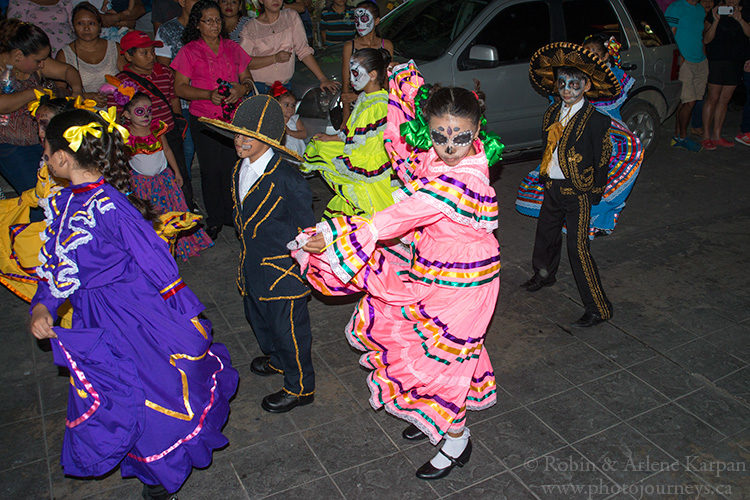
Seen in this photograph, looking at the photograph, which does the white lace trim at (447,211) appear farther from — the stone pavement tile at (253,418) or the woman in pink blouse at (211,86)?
the woman in pink blouse at (211,86)

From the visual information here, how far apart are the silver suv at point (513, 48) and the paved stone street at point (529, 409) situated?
107 inches

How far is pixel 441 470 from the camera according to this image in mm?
3680

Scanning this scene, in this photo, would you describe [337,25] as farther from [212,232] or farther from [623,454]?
[623,454]

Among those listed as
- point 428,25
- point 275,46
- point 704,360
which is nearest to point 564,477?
point 704,360

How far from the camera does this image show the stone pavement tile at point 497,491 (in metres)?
3.57

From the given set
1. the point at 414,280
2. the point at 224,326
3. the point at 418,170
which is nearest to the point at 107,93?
the point at 224,326

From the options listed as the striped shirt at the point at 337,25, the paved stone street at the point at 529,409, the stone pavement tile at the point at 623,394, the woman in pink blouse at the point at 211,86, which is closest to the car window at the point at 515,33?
the striped shirt at the point at 337,25

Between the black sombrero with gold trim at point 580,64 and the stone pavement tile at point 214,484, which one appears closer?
the stone pavement tile at point 214,484

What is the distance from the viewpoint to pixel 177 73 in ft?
20.5

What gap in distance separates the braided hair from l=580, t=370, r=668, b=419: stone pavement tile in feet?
11.0

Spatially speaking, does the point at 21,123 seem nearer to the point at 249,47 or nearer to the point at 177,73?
the point at 177,73

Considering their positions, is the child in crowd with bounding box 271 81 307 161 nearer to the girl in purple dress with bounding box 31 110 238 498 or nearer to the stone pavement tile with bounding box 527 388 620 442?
the girl in purple dress with bounding box 31 110 238 498

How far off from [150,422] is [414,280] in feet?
5.15

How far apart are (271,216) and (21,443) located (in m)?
2.13
